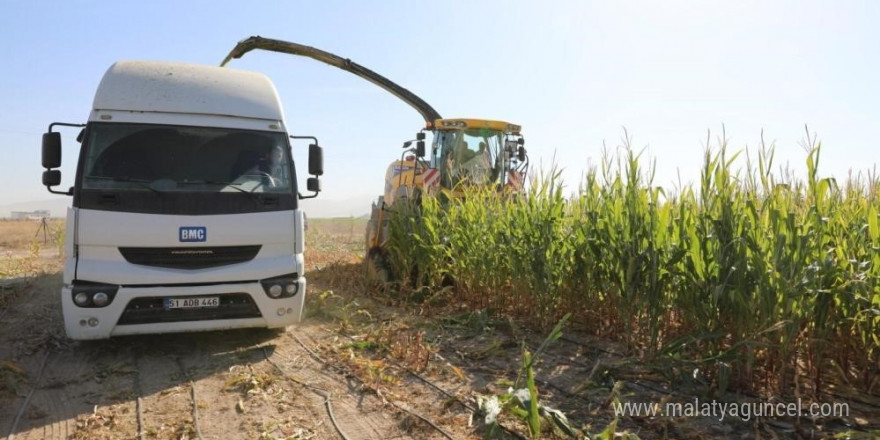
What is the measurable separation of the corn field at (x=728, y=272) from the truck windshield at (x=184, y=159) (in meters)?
3.00

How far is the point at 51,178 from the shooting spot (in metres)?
5.20

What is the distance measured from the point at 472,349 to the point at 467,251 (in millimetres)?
1863

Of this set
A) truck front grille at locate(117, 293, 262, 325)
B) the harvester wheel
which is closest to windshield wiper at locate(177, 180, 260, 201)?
truck front grille at locate(117, 293, 262, 325)

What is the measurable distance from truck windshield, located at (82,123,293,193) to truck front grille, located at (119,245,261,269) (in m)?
0.58

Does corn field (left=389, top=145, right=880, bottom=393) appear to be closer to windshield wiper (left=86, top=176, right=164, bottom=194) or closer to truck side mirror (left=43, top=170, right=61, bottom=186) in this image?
windshield wiper (left=86, top=176, right=164, bottom=194)

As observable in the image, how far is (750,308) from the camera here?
3.68 meters

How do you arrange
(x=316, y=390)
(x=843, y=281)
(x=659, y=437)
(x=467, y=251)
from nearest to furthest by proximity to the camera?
(x=659, y=437), (x=843, y=281), (x=316, y=390), (x=467, y=251)

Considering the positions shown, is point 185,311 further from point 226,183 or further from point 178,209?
point 226,183

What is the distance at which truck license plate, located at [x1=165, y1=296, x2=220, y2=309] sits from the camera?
497 cm

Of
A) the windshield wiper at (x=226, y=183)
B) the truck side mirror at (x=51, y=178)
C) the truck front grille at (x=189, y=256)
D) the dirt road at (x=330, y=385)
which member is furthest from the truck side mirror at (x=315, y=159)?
the truck side mirror at (x=51, y=178)

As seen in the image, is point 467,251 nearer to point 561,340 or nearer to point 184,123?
point 561,340

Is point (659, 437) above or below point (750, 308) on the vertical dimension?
below

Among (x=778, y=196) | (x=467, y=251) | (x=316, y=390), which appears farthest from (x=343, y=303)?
(x=778, y=196)
